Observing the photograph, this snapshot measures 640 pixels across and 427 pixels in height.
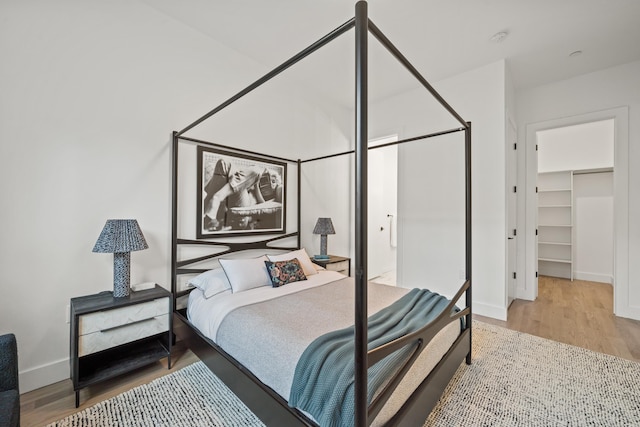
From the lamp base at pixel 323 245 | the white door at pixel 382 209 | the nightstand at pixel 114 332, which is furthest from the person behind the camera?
the white door at pixel 382 209

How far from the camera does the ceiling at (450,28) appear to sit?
2.30 meters

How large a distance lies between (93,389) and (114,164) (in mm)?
1653

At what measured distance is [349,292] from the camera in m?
2.39

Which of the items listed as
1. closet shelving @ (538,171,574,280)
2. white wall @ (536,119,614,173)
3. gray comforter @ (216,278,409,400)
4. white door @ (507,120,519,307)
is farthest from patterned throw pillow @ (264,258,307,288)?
closet shelving @ (538,171,574,280)

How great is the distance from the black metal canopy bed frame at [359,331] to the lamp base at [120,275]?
0.46 m

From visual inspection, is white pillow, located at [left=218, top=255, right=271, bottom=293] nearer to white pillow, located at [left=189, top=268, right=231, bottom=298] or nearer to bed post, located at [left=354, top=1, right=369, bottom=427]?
white pillow, located at [left=189, top=268, right=231, bottom=298]

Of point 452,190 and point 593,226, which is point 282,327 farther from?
point 593,226

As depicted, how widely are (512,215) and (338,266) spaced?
2.39m

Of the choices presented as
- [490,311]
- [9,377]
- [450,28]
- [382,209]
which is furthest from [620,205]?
[9,377]

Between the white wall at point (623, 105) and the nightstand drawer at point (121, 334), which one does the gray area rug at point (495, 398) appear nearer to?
the nightstand drawer at point (121, 334)

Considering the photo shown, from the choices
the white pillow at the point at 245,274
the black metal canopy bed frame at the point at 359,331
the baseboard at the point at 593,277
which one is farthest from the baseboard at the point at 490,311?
the baseboard at the point at 593,277

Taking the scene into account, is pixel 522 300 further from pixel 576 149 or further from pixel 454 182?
pixel 576 149

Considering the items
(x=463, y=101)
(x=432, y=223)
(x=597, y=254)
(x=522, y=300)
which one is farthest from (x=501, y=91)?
(x=597, y=254)

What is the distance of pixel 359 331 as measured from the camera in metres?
0.97
